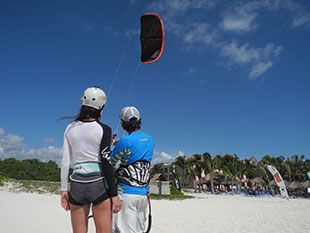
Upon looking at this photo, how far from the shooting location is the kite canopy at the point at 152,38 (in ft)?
19.7

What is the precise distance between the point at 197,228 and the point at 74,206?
5.94 m

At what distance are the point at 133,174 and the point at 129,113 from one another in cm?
69

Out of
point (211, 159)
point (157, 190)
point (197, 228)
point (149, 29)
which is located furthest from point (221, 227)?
point (211, 159)

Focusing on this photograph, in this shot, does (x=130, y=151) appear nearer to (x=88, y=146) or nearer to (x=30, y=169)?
(x=88, y=146)

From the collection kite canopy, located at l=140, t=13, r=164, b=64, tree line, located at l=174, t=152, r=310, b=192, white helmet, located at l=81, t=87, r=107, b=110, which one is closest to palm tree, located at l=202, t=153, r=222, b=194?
tree line, located at l=174, t=152, r=310, b=192

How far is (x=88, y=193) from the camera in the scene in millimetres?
2693

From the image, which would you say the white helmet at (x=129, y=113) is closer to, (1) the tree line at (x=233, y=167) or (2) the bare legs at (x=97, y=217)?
(2) the bare legs at (x=97, y=217)

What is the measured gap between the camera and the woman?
2.72 m

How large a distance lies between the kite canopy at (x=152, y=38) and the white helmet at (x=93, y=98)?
3.03 m

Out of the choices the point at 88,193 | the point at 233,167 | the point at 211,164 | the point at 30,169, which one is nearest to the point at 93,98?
the point at 88,193

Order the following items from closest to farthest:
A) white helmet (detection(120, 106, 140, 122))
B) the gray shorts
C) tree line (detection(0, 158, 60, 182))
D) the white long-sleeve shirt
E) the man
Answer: the gray shorts < the white long-sleeve shirt < the man < white helmet (detection(120, 106, 140, 122)) < tree line (detection(0, 158, 60, 182))

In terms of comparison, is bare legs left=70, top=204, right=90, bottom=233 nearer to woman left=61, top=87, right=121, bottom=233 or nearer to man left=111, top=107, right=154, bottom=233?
woman left=61, top=87, right=121, bottom=233

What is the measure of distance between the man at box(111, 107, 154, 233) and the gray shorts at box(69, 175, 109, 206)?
21.2 inches

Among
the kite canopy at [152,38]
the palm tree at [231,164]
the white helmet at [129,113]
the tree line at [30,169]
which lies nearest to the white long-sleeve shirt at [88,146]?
the white helmet at [129,113]
